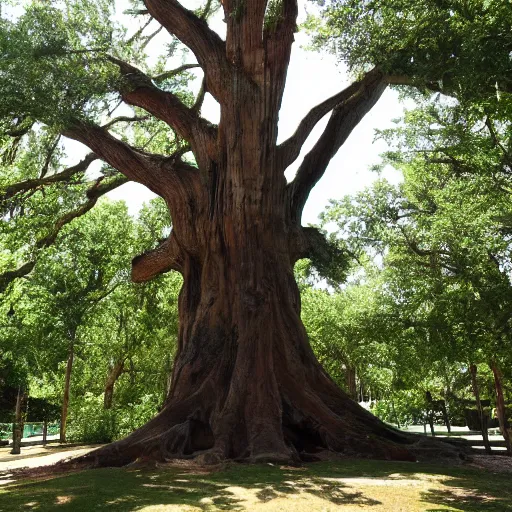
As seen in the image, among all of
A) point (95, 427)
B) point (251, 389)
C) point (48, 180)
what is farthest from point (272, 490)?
point (95, 427)

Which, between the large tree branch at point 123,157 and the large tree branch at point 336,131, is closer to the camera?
the large tree branch at point 123,157

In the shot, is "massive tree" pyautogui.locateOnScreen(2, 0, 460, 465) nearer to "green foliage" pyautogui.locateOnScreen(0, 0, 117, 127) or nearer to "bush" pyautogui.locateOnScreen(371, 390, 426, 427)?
"green foliage" pyautogui.locateOnScreen(0, 0, 117, 127)

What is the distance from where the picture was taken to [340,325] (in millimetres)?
25984

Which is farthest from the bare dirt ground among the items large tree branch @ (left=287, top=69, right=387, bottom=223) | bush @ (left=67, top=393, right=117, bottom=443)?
bush @ (left=67, top=393, right=117, bottom=443)

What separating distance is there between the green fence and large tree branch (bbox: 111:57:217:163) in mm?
19162

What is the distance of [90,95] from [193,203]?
3.19m

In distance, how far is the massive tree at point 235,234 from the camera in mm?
9141

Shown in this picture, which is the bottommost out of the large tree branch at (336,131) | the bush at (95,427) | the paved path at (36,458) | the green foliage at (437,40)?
the paved path at (36,458)

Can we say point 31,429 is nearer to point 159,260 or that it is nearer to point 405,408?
point 159,260

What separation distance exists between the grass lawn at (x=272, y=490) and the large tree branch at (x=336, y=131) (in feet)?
24.8

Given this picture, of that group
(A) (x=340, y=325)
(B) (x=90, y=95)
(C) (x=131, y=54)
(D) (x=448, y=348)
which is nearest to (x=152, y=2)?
(C) (x=131, y=54)

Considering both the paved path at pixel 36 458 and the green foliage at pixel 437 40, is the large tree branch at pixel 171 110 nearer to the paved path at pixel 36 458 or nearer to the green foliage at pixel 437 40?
the green foliage at pixel 437 40

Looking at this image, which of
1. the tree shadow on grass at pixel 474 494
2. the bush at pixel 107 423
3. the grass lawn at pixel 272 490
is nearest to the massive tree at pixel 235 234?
the grass lawn at pixel 272 490

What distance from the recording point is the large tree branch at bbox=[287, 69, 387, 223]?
13.3 metres
